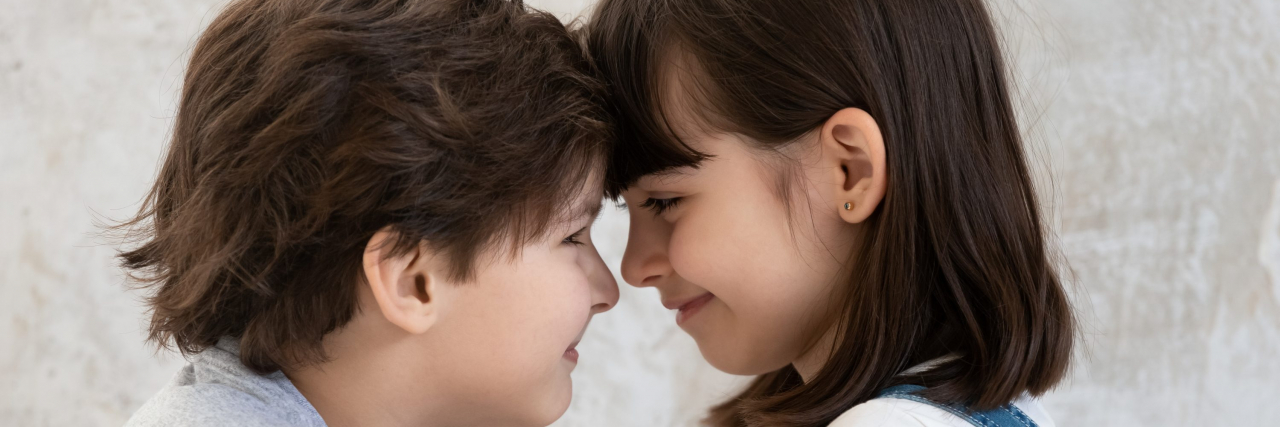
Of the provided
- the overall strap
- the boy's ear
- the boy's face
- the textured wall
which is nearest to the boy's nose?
the boy's face

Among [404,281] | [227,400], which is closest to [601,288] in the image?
[404,281]

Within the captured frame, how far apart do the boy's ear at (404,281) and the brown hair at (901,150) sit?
0.20 m

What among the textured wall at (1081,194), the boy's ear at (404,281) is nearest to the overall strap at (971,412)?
the boy's ear at (404,281)

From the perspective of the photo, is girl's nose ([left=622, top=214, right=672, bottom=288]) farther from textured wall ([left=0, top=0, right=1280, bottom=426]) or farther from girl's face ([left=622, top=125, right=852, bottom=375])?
textured wall ([left=0, top=0, right=1280, bottom=426])

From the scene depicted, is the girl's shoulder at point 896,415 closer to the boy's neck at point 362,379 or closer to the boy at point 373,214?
the boy at point 373,214

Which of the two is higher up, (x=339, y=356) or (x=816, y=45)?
(x=816, y=45)

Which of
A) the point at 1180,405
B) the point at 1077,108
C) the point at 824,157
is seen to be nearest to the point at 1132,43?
the point at 1077,108

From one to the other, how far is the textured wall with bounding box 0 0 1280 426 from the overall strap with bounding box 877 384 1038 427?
520 millimetres

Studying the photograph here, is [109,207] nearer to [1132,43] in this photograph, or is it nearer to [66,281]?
[66,281]

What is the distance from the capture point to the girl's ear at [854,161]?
0.76 metres

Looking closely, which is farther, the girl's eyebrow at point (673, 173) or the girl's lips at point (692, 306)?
the girl's lips at point (692, 306)

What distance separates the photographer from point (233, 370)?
0.74m

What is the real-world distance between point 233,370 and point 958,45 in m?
0.66

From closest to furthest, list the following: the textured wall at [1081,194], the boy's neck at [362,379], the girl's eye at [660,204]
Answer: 1. the boy's neck at [362,379]
2. the girl's eye at [660,204]
3. the textured wall at [1081,194]
